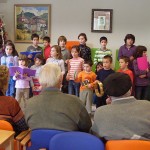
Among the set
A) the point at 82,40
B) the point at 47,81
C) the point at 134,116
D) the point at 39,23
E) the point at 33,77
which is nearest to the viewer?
the point at 134,116

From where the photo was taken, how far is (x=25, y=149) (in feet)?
6.26

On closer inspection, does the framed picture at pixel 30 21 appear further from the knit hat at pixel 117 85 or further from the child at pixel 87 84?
the knit hat at pixel 117 85

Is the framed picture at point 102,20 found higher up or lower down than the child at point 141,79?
higher up

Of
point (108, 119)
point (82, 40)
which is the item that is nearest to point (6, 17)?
point (82, 40)

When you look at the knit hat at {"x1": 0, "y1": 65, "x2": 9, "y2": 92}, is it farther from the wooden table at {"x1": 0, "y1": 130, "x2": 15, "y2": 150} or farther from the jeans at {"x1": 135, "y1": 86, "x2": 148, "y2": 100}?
the jeans at {"x1": 135, "y1": 86, "x2": 148, "y2": 100}

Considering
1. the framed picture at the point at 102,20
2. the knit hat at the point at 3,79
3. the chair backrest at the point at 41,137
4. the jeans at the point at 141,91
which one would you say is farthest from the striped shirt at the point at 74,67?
the chair backrest at the point at 41,137

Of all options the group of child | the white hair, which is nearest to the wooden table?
the white hair

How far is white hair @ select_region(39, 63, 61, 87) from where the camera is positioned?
2031mm

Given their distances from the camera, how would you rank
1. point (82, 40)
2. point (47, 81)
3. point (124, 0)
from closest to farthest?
point (47, 81) < point (82, 40) < point (124, 0)

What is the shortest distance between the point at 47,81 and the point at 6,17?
4.86 m

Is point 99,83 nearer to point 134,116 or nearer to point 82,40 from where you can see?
point 82,40

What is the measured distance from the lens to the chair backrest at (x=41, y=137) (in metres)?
1.77

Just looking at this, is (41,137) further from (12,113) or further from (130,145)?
(130,145)

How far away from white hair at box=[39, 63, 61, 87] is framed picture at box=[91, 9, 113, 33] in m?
4.18
